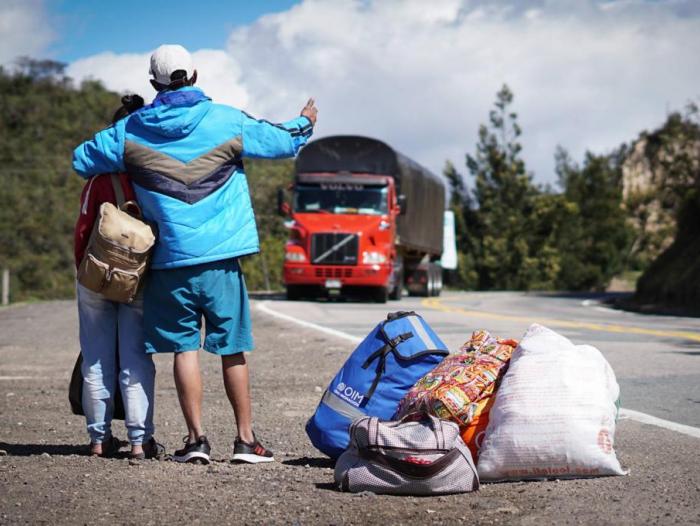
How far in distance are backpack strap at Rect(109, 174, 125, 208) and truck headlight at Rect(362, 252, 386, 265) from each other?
2308 centimetres

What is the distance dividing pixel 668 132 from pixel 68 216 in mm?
35218

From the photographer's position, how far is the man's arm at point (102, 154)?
228 inches

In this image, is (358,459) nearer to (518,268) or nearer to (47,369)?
(47,369)

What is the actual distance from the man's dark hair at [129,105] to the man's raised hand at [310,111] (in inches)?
32.0

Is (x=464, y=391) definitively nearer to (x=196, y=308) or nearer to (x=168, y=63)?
(x=196, y=308)

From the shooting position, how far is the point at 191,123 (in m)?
5.76

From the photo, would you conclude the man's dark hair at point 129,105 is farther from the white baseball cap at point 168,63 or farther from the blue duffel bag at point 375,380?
the blue duffel bag at point 375,380

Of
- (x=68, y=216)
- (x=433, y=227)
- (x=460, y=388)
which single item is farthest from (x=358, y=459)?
(x=68, y=216)

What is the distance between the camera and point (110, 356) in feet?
20.1

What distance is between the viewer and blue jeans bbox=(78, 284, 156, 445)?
237 inches

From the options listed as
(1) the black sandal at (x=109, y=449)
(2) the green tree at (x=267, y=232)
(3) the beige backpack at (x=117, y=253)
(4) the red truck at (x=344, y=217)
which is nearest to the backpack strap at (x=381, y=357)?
(3) the beige backpack at (x=117, y=253)

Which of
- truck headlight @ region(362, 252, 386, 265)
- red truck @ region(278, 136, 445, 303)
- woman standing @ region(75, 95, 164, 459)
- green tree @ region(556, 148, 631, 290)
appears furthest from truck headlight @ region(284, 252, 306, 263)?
green tree @ region(556, 148, 631, 290)

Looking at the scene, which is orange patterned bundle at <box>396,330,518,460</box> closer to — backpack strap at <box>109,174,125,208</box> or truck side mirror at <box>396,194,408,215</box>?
backpack strap at <box>109,174,125,208</box>

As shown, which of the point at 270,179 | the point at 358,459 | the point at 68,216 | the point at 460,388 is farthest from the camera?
the point at 270,179
